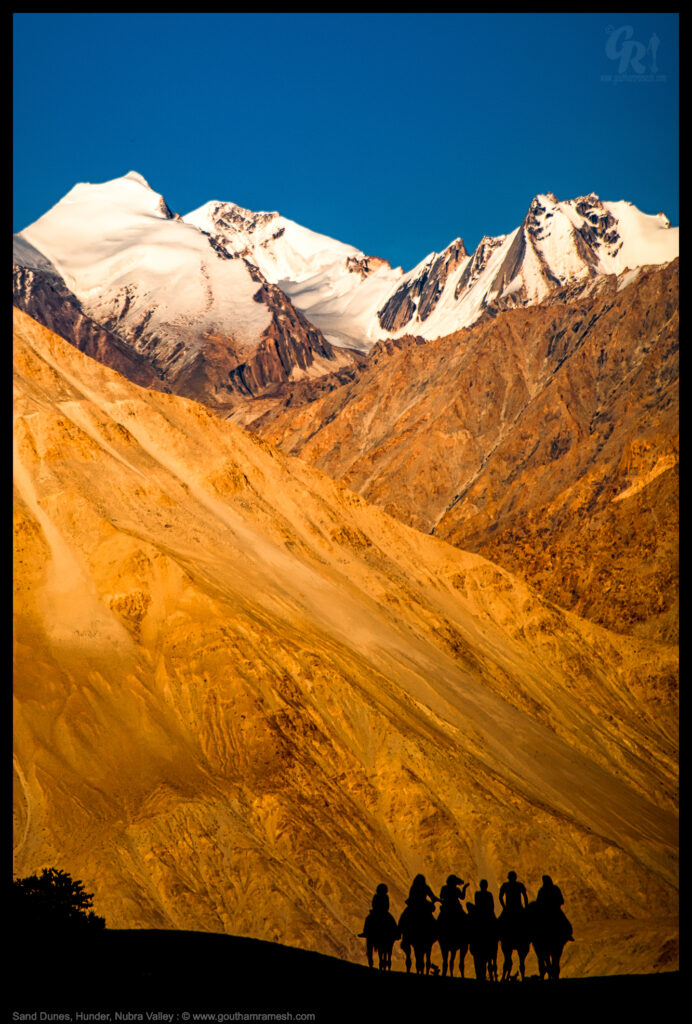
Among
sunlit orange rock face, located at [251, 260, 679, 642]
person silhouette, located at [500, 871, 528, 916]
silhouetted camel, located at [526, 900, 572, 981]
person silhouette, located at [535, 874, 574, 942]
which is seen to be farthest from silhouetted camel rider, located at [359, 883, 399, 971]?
sunlit orange rock face, located at [251, 260, 679, 642]

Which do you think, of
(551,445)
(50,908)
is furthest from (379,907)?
(551,445)

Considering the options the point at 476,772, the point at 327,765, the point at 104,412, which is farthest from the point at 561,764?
the point at 104,412

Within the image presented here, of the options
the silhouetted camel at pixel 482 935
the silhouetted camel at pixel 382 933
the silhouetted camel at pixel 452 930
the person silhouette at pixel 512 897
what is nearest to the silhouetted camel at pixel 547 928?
the person silhouette at pixel 512 897

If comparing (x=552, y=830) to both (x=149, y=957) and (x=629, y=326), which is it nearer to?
(x=149, y=957)

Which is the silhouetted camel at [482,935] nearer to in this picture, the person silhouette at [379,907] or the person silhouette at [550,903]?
the person silhouette at [550,903]

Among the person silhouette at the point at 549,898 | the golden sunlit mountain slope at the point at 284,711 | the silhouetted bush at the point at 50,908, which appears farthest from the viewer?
the golden sunlit mountain slope at the point at 284,711

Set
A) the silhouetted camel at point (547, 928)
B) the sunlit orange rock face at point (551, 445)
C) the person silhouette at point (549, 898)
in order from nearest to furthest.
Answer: the person silhouette at point (549, 898), the silhouetted camel at point (547, 928), the sunlit orange rock face at point (551, 445)

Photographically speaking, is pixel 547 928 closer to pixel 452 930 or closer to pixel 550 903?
pixel 550 903
